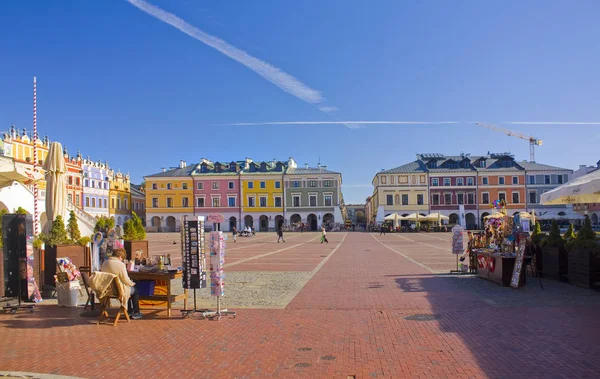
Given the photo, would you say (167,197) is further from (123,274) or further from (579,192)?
(579,192)

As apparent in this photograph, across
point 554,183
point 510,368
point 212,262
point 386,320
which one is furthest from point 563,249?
point 554,183

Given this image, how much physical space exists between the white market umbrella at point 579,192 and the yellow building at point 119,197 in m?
67.7

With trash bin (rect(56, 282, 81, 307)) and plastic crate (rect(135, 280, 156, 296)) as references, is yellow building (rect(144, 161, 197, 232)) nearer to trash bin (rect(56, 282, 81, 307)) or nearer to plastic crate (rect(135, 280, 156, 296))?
trash bin (rect(56, 282, 81, 307))

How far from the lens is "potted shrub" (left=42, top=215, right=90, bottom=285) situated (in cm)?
1168

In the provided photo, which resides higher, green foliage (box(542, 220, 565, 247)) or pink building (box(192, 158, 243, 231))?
pink building (box(192, 158, 243, 231))

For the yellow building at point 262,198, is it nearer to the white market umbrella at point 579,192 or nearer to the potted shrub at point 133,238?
the potted shrub at point 133,238

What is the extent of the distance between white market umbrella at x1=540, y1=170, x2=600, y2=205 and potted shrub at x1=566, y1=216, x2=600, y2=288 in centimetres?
70

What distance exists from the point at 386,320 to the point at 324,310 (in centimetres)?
135

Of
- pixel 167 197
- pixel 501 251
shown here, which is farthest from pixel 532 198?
pixel 501 251

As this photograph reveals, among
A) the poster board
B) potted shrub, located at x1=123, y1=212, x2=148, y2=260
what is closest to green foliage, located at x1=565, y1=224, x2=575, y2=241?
the poster board

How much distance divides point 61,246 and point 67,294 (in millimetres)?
2191

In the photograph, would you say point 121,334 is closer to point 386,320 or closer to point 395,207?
point 386,320

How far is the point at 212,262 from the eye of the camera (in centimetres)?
883

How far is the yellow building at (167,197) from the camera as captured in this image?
2975 inches
